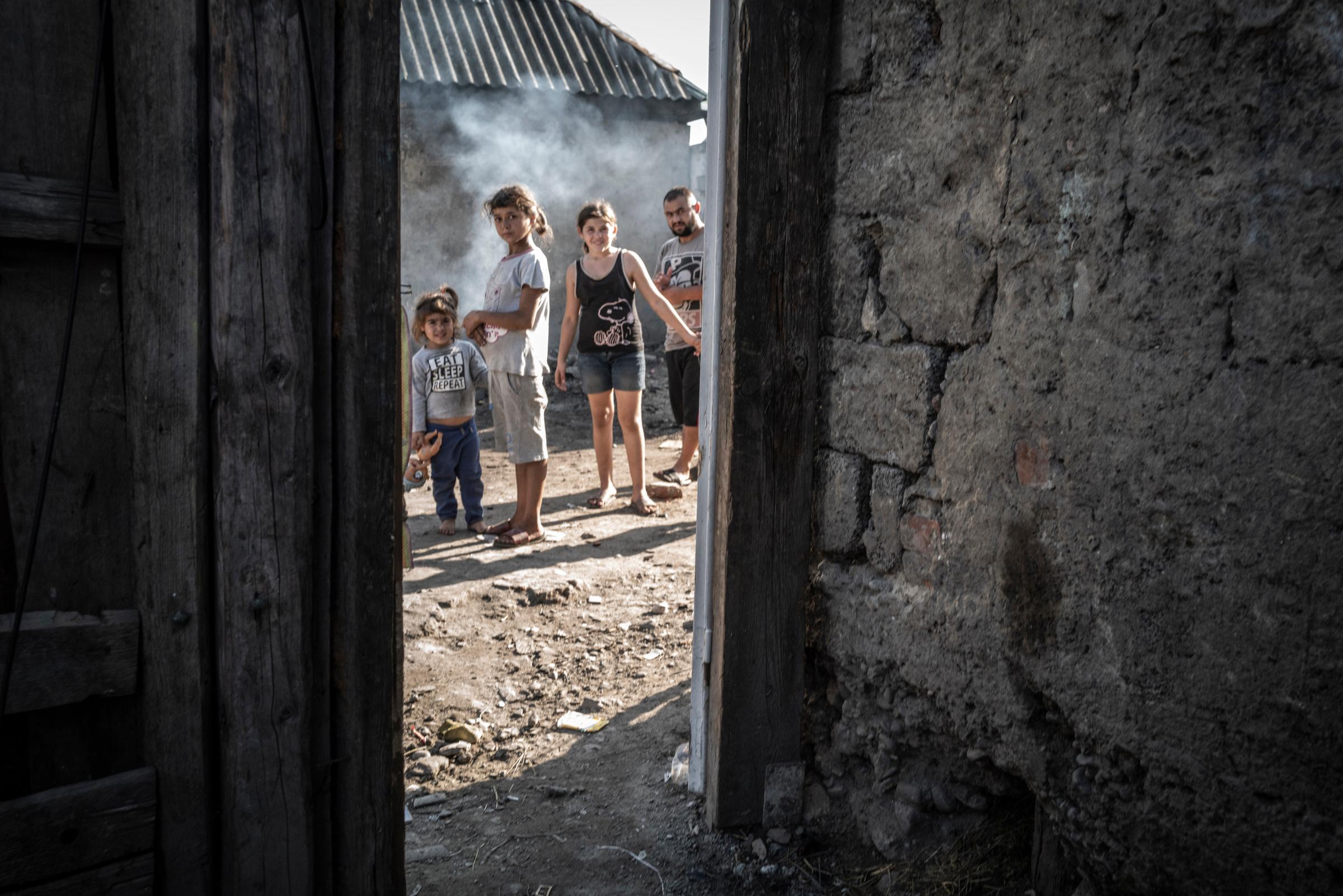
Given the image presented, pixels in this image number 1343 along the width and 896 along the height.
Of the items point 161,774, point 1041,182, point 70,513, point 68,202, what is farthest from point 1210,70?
point 161,774

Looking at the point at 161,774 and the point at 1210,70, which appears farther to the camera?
the point at 161,774

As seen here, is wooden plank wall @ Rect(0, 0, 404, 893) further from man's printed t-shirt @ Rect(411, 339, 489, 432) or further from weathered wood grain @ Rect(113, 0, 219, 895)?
man's printed t-shirt @ Rect(411, 339, 489, 432)

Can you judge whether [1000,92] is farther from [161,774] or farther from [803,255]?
[161,774]

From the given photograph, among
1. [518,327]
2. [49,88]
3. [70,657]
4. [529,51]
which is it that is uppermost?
[529,51]

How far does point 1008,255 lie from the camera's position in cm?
204

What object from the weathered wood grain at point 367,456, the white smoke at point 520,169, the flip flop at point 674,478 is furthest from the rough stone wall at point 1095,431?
the white smoke at point 520,169

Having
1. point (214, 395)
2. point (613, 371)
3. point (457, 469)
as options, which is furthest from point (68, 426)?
point (613, 371)

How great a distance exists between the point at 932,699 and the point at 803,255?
3.90 ft

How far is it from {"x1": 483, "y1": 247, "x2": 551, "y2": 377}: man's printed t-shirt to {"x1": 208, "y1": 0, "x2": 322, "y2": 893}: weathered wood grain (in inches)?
128

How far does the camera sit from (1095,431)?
187 centimetres

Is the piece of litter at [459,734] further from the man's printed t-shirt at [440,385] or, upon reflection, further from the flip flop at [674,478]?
the flip flop at [674,478]

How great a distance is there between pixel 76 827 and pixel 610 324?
13.8 feet

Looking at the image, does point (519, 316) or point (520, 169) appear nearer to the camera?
point (519, 316)

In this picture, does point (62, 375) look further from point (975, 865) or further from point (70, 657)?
point (975, 865)
